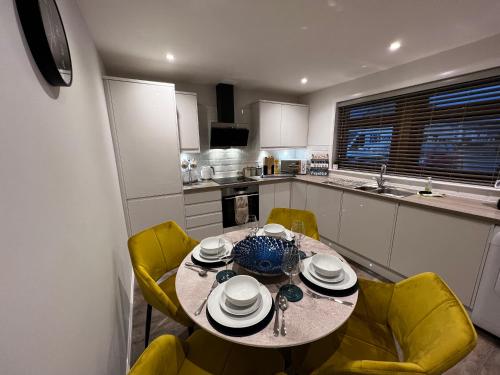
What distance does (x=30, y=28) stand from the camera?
58 centimetres

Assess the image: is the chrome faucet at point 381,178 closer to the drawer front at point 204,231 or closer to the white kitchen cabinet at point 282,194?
the white kitchen cabinet at point 282,194

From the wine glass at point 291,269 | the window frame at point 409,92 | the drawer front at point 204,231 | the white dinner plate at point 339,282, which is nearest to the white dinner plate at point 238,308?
the wine glass at point 291,269

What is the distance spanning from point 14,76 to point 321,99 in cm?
346

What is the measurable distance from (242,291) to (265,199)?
228cm

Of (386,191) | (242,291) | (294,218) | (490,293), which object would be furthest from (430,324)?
(386,191)

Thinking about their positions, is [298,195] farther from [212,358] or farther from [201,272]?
[212,358]

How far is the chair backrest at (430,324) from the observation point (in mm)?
614

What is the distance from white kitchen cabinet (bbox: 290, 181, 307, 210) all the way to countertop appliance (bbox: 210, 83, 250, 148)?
1.17 m

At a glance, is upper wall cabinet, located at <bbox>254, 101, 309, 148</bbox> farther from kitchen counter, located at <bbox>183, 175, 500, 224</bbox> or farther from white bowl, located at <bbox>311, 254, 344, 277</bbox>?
white bowl, located at <bbox>311, 254, 344, 277</bbox>

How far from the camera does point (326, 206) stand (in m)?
2.72

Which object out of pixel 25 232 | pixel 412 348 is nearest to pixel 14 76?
pixel 25 232

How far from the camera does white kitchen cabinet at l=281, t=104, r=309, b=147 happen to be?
3295mm

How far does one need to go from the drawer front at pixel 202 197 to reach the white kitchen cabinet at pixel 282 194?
3.12 ft

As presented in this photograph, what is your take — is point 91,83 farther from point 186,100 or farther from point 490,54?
point 490,54
